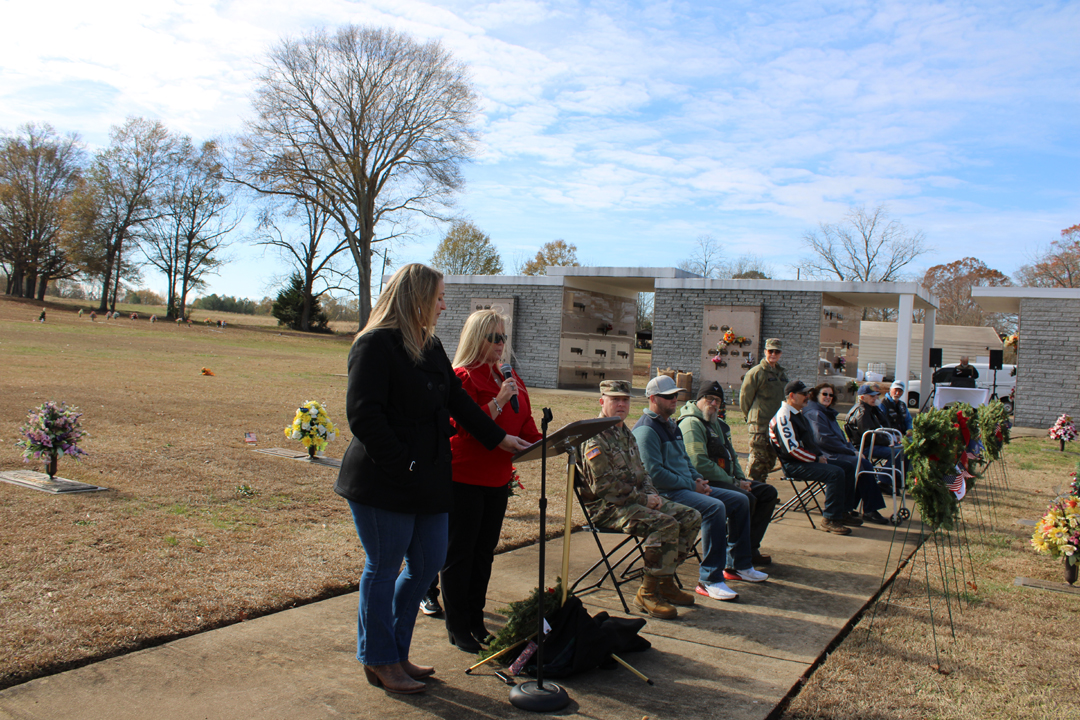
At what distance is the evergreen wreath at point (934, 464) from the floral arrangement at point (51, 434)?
6525mm

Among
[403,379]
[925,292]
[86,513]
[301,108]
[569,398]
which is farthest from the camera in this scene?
[301,108]

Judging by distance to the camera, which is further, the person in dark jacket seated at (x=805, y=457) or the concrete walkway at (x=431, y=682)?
the person in dark jacket seated at (x=805, y=457)

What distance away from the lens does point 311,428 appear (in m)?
8.34

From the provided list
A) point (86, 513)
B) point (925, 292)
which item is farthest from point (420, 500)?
point (925, 292)

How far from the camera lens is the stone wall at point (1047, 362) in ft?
61.9

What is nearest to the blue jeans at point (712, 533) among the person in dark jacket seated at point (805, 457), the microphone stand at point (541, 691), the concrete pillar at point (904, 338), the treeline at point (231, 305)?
the microphone stand at point (541, 691)

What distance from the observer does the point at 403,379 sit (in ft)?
10.1

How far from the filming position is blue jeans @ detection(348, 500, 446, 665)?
3088mm

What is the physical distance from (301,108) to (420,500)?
39.8 metres

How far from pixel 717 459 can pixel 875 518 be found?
2506 millimetres

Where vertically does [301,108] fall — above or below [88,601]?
above

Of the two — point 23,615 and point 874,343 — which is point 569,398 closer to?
point 23,615

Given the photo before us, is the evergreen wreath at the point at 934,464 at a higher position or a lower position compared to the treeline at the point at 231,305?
lower

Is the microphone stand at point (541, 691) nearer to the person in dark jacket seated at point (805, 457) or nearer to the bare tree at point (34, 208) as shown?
the person in dark jacket seated at point (805, 457)
